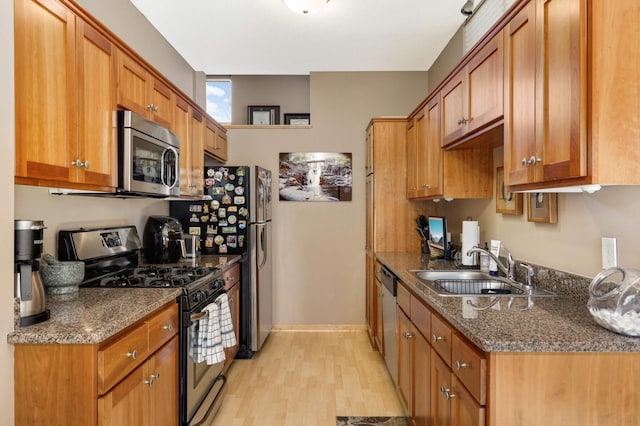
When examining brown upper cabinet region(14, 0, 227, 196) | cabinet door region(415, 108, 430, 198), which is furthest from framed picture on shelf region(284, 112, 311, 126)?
brown upper cabinet region(14, 0, 227, 196)

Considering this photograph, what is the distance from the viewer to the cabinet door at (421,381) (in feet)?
6.09

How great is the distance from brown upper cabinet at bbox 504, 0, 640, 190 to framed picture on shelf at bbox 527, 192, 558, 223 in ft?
1.77

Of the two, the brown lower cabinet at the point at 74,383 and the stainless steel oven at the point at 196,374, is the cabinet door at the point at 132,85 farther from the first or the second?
the brown lower cabinet at the point at 74,383

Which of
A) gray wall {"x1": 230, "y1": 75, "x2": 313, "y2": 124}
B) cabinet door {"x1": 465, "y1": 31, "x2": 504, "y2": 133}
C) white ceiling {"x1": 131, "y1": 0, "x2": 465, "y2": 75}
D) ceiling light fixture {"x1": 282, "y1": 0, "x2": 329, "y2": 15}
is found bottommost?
cabinet door {"x1": 465, "y1": 31, "x2": 504, "y2": 133}

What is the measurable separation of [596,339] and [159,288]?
1.87 meters

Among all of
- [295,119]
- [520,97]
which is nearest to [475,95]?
[520,97]

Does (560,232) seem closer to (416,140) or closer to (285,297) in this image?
(416,140)

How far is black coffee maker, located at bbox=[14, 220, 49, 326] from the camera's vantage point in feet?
4.50

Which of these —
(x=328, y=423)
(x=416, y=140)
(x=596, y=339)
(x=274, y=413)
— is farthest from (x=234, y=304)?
(x=596, y=339)

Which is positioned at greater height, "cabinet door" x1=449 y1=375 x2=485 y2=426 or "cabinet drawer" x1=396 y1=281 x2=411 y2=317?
"cabinet drawer" x1=396 y1=281 x2=411 y2=317

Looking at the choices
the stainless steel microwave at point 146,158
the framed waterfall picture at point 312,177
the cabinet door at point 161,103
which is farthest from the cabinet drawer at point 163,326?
the framed waterfall picture at point 312,177

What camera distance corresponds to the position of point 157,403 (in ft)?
5.81

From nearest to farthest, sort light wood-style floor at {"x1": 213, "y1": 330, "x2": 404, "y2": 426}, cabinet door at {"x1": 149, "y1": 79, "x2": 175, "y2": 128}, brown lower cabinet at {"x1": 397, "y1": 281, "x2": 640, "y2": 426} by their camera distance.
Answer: brown lower cabinet at {"x1": 397, "y1": 281, "x2": 640, "y2": 426}
cabinet door at {"x1": 149, "y1": 79, "x2": 175, "y2": 128}
light wood-style floor at {"x1": 213, "y1": 330, "x2": 404, "y2": 426}

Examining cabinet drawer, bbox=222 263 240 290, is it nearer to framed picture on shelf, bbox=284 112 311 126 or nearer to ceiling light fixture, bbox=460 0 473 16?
framed picture on shelf, bbox=284 112 311 126
